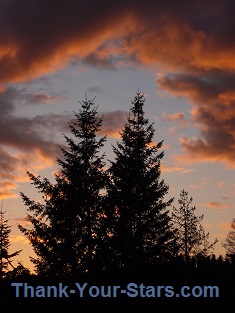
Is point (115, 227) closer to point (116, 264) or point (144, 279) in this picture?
point (116, 264)

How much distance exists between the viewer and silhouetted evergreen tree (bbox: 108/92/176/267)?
26.9 m

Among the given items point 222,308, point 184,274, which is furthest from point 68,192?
point 222,308

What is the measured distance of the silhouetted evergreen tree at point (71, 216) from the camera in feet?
82.0

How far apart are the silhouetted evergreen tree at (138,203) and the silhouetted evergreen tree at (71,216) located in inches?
58.6

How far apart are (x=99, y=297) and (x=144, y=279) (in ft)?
7.04

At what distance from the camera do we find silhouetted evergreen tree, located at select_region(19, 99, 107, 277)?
2500 cm

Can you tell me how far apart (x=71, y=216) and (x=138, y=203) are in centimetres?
480

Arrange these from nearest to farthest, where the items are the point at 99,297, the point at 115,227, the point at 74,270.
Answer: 1. the point at 99,297
2. the point at 74,270
3. the point at 115,227

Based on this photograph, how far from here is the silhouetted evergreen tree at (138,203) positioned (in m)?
26.9

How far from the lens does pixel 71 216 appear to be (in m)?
25.5

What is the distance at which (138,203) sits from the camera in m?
27.9

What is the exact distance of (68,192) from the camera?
26000 mm

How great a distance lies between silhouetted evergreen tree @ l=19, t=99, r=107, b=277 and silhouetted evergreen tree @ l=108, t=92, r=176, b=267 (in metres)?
1.49

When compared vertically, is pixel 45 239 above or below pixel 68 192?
below
